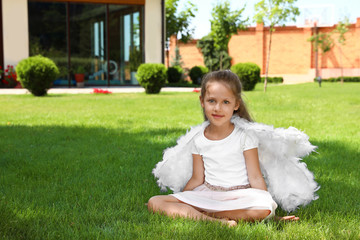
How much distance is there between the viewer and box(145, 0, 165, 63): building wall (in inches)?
770

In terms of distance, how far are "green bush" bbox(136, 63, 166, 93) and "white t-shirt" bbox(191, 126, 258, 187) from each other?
1221cm

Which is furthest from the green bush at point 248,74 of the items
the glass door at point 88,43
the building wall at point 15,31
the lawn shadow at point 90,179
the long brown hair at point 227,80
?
the long brown hair at point 227,80

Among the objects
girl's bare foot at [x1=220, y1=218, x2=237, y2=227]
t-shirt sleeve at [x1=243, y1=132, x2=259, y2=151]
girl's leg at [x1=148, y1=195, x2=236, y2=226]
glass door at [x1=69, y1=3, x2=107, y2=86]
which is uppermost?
glass door at [x1=69, y1=3, x2=107, y2=86]

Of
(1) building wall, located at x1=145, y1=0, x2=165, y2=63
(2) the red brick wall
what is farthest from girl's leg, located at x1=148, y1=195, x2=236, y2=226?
(2) the red brick wall

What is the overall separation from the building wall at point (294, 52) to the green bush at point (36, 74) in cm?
2543

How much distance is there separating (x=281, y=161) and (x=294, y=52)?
36.4 meters

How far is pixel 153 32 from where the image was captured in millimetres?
19750

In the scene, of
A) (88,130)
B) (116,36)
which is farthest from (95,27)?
(88,130)

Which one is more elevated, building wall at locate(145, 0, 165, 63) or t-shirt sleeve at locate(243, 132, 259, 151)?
building wall at locate(145, 0, 165, 63)

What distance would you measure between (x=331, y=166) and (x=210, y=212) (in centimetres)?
204

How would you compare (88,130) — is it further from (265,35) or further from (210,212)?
(265,35)

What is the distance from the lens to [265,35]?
37938 mm

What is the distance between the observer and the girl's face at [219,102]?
289 cm

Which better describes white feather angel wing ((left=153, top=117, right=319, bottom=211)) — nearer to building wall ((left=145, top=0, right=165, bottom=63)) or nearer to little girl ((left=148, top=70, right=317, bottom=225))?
little girl ((left=148, top=70, right=317, bottom=225))
